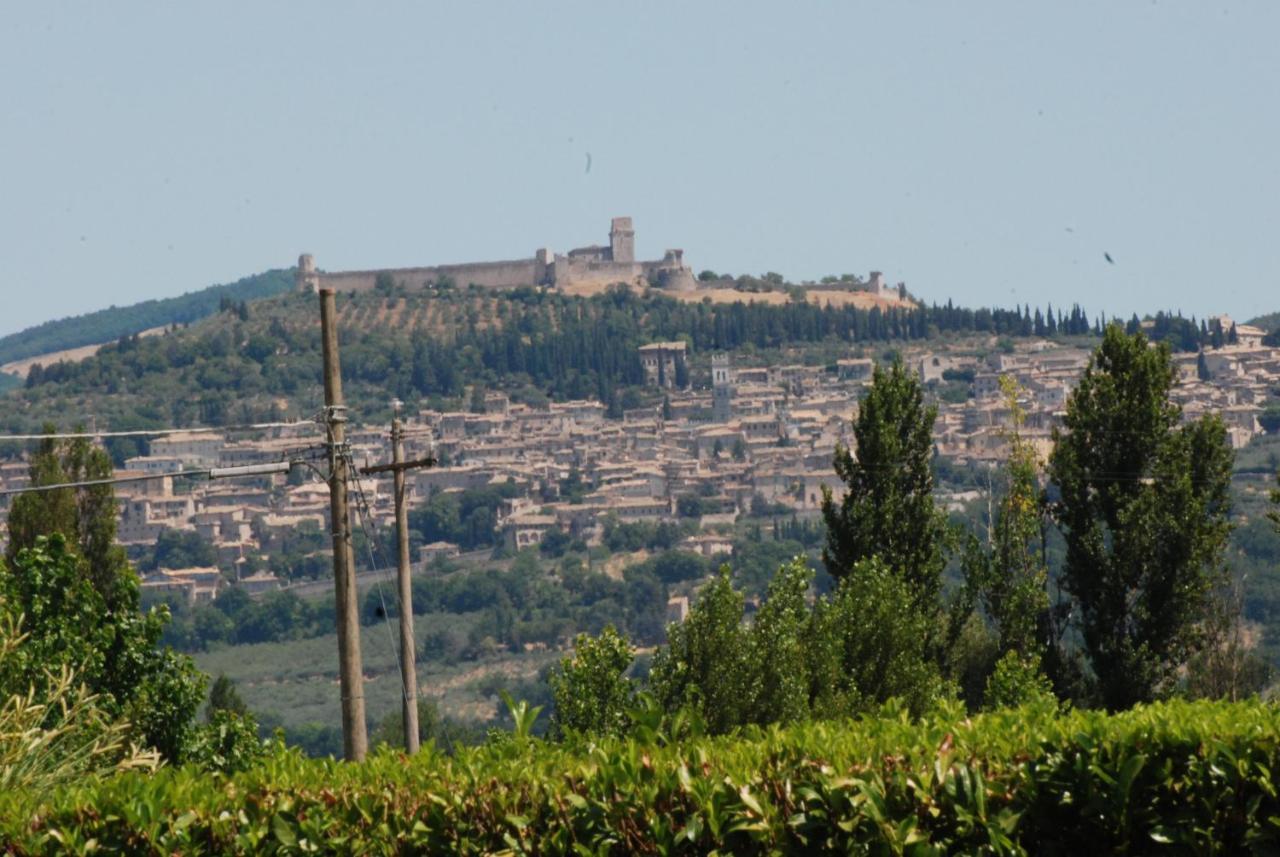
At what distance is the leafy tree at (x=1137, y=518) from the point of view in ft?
73.3

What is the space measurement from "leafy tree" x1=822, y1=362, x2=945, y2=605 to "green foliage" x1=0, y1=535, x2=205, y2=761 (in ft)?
35.8

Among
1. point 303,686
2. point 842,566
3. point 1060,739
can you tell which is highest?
point 1060,739

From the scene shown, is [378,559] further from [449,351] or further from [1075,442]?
[449,351]

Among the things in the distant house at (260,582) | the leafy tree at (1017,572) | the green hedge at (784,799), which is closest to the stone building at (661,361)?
the distant house at (260,582)

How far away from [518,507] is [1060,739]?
142385mm

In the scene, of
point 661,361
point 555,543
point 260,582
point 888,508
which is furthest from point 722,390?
point 888,508

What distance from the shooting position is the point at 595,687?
18406mm

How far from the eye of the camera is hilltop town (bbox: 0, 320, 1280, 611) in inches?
5487

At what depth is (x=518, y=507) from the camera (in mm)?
149000

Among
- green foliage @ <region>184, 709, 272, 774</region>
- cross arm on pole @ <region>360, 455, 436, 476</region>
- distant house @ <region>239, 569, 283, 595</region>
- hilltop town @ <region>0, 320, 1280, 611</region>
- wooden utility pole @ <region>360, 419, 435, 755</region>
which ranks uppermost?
cross arm on pole @ <region>360, 455, 436, 476</region>

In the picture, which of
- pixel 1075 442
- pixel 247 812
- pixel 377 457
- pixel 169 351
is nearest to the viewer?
pixel 247 812

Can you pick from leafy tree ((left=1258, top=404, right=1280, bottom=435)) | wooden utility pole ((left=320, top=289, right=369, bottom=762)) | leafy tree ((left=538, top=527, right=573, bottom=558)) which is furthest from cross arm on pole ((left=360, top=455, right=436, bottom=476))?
leafy tree ((left=1258, top=404, right=1280, bottom=435))

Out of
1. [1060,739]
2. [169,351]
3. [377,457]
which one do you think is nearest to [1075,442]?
[1060,739]

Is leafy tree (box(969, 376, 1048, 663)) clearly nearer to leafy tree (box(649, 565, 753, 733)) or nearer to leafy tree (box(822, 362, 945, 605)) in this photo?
leafy tree (box(822, 362, 945, 605))
